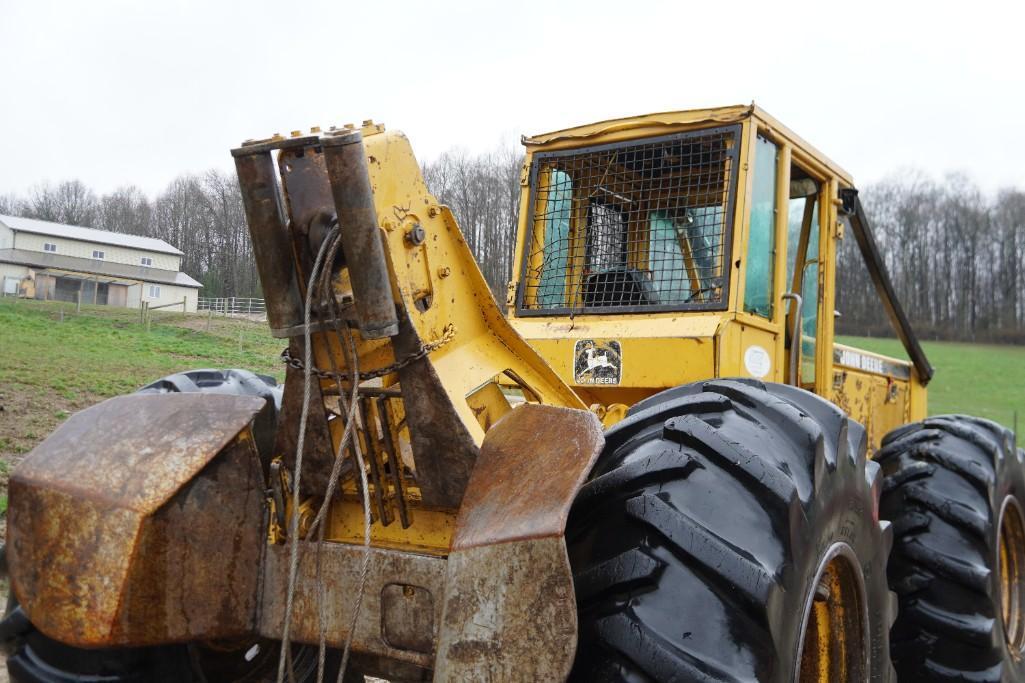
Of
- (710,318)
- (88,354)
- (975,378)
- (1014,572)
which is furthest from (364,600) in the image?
(975,378)

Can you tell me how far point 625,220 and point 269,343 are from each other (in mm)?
22882

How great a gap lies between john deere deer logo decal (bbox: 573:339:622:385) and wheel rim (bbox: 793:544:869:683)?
4.34ft

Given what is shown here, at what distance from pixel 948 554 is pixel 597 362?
5.73 feet

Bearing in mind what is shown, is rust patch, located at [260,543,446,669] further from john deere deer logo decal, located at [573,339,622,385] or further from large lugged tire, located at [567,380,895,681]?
john deere deer logo decal, located at [573,339,622,385]

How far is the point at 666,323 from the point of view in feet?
11.8

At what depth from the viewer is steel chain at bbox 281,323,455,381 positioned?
233 centimetres

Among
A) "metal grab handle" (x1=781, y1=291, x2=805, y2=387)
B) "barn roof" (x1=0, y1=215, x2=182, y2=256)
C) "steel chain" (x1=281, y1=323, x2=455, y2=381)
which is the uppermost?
"barn roof" (x1=0, y1=215, x2=182, y2=256)

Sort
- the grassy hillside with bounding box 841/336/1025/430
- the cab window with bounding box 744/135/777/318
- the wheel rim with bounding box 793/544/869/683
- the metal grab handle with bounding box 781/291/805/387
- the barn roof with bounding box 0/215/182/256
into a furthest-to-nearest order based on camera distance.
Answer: the barn roof with bounding box 0/215/182/256 → the grassy hillside with bounding box 841/336/1025/430 → the metal grab handle with bounding box 781/291/805/387 → the cab window with bounding box 744/135/777/318 → the wheel rim with bounding box 793/544/869/683

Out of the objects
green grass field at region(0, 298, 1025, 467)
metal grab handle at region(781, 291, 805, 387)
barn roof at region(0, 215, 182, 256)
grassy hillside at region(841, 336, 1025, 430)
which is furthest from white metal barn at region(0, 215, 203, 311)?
metal grab handle at region(781, 291, 805, 387)

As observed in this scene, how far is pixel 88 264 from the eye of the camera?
49.2 meters

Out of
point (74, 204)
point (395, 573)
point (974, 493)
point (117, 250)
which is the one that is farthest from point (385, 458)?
point (117, 250)

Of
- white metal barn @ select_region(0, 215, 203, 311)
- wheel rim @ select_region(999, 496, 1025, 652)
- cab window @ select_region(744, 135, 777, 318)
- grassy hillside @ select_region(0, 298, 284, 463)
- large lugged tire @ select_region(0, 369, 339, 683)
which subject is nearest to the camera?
large lugged tire @ select_region(0, 369, 339, 683)

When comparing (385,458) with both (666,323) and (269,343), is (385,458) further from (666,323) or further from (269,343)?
(269,343)

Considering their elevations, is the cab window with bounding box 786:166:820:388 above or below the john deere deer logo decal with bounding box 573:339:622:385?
above
